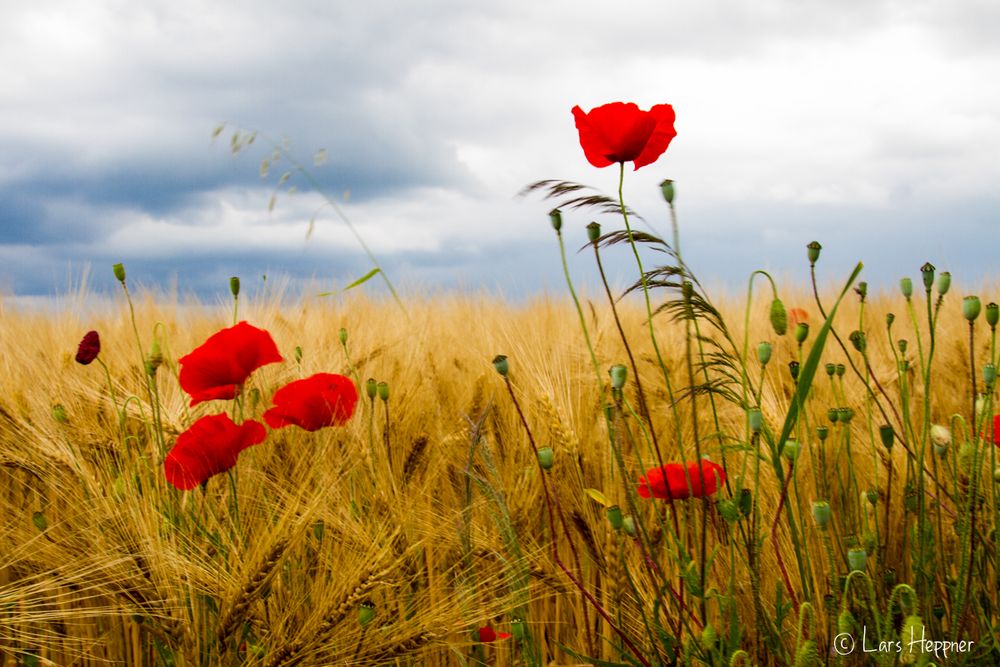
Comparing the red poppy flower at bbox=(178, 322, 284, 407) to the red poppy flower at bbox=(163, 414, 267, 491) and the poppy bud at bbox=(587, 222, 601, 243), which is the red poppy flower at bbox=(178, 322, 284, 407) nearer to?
the red poppy flower at bbox=(163, 414, 267, 491)

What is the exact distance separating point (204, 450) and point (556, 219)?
575 mm

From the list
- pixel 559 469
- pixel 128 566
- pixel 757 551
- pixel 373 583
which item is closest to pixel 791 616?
pixel 757 551

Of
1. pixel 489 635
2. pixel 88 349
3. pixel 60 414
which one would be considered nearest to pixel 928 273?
pixel 489 635

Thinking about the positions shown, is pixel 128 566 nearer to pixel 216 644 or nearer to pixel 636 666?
pixel 216 644

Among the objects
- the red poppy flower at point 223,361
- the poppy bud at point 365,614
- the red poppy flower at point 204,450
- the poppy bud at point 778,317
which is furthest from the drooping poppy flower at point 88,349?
the poppy bud at point 778,317

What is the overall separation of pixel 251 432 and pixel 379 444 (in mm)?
310

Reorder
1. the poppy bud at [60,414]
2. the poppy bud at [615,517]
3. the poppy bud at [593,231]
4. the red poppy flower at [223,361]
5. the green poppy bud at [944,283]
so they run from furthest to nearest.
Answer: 1. the poppy bud at [60,414]
2. the red poppy flower at [223,361]
3. the green poppy bud at [944,283]
4. the poppy bud at [593,231]
5. the poppy bud at [615,517]

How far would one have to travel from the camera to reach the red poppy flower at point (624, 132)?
1.05 m

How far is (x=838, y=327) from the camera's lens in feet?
12.5

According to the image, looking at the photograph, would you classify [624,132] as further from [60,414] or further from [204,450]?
[60,414]

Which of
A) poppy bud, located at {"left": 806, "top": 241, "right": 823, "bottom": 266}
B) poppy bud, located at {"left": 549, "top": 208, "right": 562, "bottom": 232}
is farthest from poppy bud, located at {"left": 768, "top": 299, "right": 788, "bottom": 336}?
poppy bud, located at {"left": 549, "top": 208, "right": 562, "bottom": 232}

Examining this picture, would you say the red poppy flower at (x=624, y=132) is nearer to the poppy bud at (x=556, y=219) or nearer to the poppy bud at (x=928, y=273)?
the poppy bud at (x=556, y=219)

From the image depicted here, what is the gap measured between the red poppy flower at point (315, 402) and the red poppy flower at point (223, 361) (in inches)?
2.8

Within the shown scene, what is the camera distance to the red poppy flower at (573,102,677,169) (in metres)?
1.05
